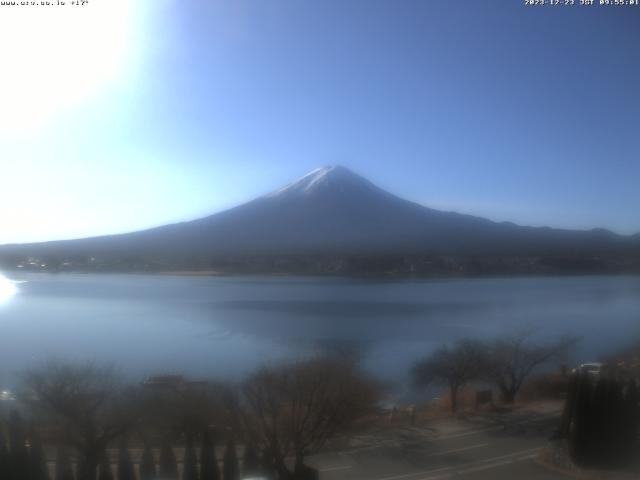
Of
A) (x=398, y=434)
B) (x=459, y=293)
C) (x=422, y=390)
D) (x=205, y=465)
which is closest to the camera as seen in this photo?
(x=205, y=465)

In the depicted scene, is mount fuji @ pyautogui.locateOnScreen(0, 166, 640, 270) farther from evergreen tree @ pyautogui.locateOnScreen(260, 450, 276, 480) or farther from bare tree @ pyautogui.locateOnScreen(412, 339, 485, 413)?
evergreen tree @ pyautogui.locateOnScreen(260, 450, 276, 480)

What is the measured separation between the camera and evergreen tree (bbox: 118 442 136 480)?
2488 mm

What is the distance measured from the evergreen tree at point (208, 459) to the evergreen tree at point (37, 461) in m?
0.65

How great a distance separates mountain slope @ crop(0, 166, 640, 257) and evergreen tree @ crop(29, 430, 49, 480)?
970 mm

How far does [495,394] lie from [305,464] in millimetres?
1084

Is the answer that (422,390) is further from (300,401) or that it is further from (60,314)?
(60,314)

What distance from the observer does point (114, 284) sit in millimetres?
3057

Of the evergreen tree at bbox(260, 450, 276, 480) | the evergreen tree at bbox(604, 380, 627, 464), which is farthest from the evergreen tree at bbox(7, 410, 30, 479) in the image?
the evergreen tree at bbox(604, 380, 627, 464)

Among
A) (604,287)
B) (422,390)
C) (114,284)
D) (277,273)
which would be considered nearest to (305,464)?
(422,390)

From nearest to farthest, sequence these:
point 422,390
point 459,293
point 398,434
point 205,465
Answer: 1. point 205,465
2. point 398,434
3. point 422,390
4. point 459,293

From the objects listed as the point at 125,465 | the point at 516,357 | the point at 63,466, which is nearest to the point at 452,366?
the point at 516,357

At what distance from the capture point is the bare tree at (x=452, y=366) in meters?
2.92

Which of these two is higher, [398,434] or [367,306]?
[367,306]

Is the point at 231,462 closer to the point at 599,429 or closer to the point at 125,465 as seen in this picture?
the point at 125,465
